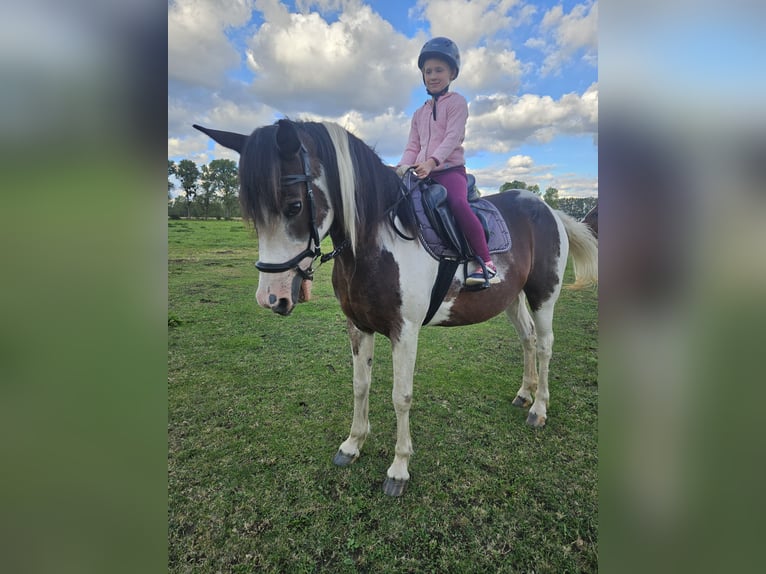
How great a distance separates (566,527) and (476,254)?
6.07 feet

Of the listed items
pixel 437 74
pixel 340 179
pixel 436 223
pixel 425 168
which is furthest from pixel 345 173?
pixel 437 74

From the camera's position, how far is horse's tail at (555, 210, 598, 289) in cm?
331

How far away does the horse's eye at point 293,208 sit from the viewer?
1638 mm

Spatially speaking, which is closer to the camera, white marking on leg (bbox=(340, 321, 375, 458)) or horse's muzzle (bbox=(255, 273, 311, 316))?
horse's muzzle (bbox=(255, 273, 311, 316))

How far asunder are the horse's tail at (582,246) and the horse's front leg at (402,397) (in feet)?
7.31

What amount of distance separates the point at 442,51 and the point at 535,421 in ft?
11.0

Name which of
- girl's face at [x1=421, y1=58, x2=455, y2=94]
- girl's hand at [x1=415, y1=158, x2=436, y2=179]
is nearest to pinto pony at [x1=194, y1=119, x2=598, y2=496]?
girl's hand at [x1=415, y1=158, x2=436, y2=179]

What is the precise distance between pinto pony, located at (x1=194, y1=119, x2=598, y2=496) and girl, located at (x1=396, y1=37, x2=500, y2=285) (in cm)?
27

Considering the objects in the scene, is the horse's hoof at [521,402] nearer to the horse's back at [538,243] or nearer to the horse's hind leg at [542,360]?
the horse's hind leg at [542,360]

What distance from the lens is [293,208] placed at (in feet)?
5.38

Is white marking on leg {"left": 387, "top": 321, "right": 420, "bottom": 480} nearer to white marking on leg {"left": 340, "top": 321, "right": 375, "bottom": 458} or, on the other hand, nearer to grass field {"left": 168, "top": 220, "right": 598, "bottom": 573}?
grass field {"left": 168, "top": 220, "right": 598, "bottom": 573}

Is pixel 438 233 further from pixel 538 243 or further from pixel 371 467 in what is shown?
pixel 371 467
